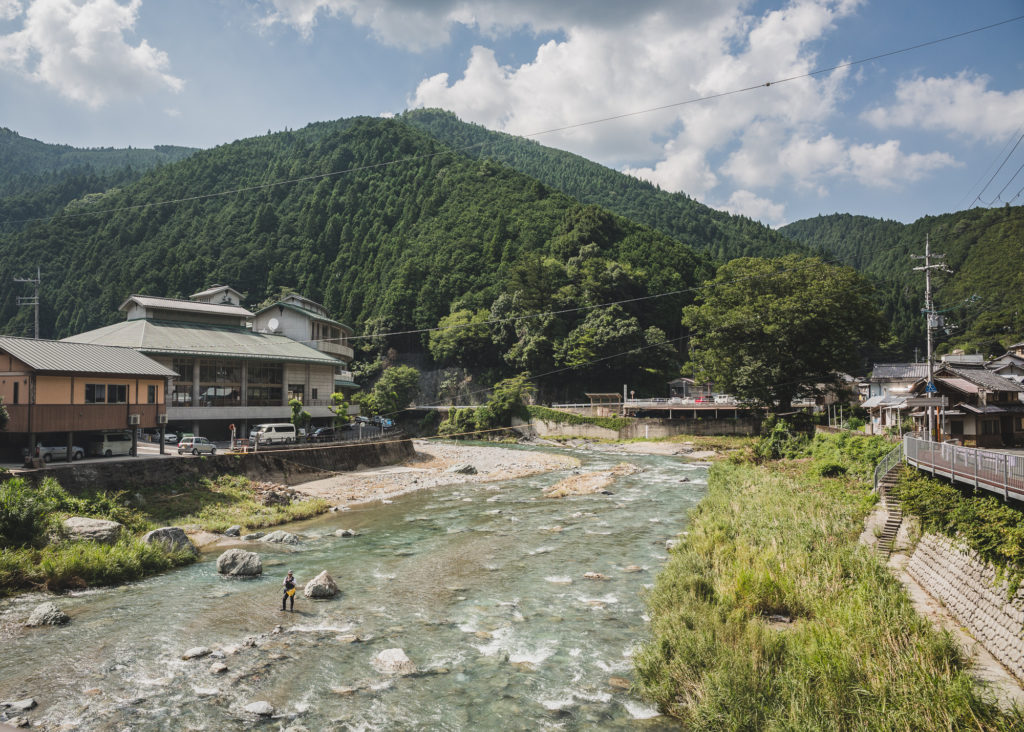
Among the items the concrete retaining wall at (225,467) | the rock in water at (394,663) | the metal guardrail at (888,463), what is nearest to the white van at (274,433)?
the concrete retaining wall at (225,467)

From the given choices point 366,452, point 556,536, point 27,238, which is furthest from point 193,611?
point 27,238

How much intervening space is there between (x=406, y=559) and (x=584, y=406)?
53273 mm

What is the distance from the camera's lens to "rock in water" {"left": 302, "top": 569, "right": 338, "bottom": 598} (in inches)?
588

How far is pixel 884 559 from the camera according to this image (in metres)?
15.0

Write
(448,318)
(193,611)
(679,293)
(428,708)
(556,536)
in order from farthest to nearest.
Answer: (448,318) < (679,293) < (556,536) < (193,611) < (428,708)

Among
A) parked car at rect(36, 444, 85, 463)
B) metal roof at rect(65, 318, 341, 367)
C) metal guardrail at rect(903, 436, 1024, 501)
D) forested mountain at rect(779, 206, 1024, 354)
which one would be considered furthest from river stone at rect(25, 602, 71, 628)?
forested mountain at rect(779, 206, 1024, 354)

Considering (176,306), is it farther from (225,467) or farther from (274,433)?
(225,467)

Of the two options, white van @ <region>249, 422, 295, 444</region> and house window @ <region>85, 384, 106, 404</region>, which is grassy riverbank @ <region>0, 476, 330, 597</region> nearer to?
house window @ <region>85, 384, 106, 404</region>

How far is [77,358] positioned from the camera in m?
24.5

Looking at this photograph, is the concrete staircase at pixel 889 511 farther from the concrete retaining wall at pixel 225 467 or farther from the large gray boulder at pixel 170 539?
the concrete retaining wall at pixel 225 467

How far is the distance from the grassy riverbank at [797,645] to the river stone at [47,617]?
13.0 meters

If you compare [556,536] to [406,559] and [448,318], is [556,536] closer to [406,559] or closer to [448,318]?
[406,559]

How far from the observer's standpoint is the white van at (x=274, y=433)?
37875 millimetres

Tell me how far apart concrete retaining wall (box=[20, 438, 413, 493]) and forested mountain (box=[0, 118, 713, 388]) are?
40.3 meters
